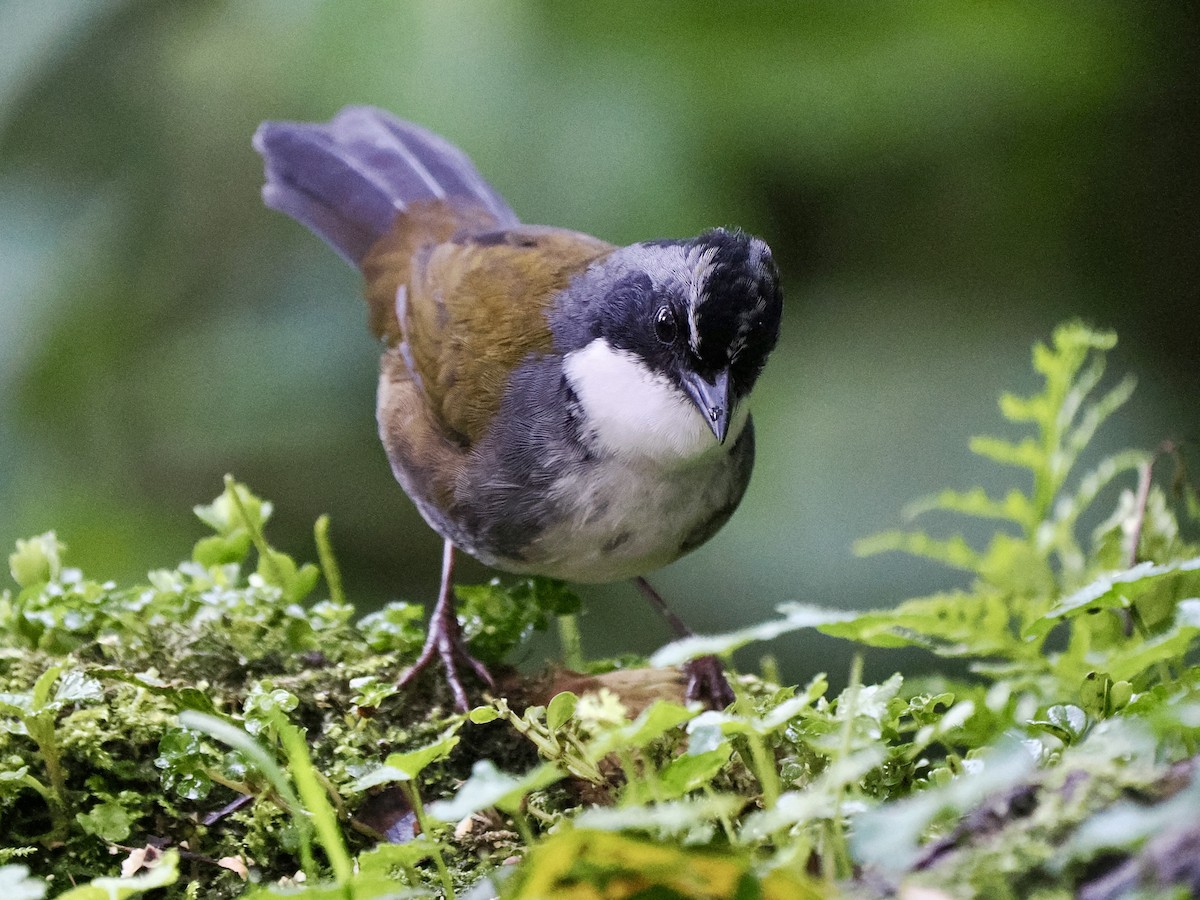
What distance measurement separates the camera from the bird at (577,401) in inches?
107

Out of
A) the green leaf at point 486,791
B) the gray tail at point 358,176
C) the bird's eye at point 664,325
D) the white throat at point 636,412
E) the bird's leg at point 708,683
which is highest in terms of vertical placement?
the gray tail at point 358,176

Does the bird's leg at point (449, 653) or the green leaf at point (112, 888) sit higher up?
the green leaf at point (112, 888)

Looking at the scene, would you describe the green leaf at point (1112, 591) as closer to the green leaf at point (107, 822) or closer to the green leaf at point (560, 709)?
the green leaf at point (560, 709)

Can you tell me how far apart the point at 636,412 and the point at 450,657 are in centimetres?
72

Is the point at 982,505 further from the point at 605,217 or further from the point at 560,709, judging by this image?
the point at 605,217

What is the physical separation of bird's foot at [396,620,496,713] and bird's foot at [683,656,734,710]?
50 cm

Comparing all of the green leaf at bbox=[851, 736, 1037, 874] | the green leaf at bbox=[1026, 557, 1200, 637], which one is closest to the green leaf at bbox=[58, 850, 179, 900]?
the green leaf at bbox=[851, 736, 1037, 874]

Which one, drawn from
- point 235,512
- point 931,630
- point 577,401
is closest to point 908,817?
point 931,630

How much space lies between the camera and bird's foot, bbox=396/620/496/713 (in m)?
2.67

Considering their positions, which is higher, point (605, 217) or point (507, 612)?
point (605, 217)

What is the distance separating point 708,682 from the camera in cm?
300

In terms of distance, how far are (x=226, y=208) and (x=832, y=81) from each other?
112 inches

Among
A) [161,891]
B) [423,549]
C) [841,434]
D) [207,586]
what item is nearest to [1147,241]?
[841,434]


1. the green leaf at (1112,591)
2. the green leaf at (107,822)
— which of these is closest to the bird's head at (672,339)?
the green leaf at (1112,591)
